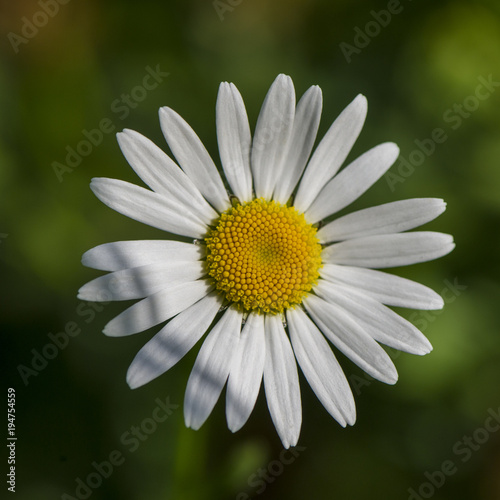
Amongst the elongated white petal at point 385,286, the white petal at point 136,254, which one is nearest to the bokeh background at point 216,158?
the elongated white petal at point 385,286

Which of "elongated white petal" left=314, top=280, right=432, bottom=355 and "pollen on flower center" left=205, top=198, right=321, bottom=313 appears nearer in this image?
"elongated white petal" left=314, top=280, right=432, bottom=355

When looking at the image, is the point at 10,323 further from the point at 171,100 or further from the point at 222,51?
the point at 222,51

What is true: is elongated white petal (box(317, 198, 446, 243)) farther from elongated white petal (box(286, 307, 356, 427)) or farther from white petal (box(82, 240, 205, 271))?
white petal (box(82, 240, 205, 271))

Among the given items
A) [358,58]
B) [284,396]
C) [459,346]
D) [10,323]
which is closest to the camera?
[284,396]

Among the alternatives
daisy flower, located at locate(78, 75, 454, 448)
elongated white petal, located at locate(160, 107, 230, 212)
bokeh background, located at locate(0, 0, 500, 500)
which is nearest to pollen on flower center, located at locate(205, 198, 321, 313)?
daisy flower, located at locate(78, 75, 454, 448)

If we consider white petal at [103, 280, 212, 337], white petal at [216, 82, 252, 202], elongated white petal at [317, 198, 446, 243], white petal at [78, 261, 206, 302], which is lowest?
elongated white petal at [317, 198, 446, 243]

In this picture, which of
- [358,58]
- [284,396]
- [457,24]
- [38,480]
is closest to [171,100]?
[358,58]

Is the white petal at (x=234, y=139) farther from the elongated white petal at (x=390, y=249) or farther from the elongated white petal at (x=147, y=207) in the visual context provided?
the elongated white petal at (x=390, y=249)
